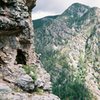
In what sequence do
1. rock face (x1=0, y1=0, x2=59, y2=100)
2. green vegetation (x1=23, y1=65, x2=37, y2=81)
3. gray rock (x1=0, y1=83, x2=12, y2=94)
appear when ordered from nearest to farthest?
gray rock (x1=0, y1=83, x2=12, y2=94) < rock face (x1=0, y1=0, x2=59, y2=100) < green vegetation (x1=23, y1=65, x2=37, y2=81)

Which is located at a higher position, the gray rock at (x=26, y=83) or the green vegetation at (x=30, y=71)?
the green vegetation at (x=30, y=71)

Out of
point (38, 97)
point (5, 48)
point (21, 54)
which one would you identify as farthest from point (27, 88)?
point (21, 54)

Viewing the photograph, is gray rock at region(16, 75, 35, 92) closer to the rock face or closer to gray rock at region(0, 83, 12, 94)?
the rock face

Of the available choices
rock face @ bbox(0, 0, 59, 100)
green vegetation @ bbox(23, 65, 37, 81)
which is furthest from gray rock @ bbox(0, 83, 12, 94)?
green vegetation @ bbox(23, 65, 37, 81)

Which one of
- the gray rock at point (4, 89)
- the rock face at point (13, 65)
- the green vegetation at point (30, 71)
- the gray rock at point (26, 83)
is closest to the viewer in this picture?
the gray rock at point (4, 89)

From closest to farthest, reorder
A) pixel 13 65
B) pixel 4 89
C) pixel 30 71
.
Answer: pixel 4 89, pixel 13 65, pixel 30 71

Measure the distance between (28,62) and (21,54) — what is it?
1914 millimetres

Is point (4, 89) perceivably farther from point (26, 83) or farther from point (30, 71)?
point (30, 71)

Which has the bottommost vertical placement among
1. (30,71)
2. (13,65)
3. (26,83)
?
(26,83)

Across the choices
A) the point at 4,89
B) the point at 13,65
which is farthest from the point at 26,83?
the point at 4,89

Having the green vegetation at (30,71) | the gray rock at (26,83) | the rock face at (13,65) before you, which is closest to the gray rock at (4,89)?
the rock face at (13,65)

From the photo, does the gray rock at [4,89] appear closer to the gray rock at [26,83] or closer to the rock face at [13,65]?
the rock face at [13,65]

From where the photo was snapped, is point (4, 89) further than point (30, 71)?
No

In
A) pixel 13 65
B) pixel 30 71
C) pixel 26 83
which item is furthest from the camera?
pixel 30 71
